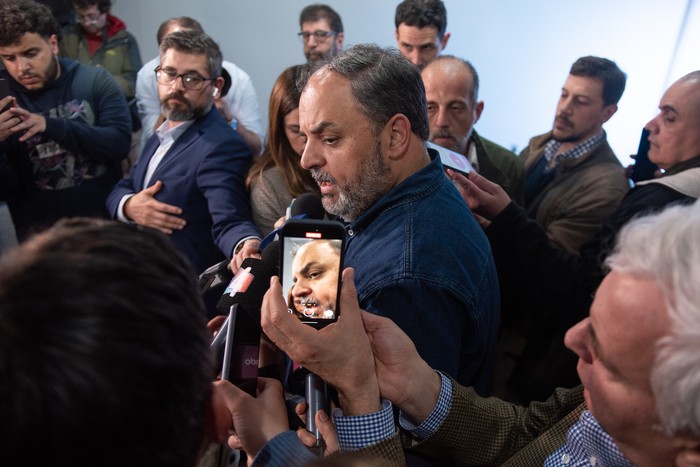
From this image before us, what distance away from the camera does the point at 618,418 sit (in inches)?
33.0

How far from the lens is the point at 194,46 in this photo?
254 centimetres

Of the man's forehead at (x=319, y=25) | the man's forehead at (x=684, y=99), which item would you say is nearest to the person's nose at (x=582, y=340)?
the man's forehead at (x=684, y=99)

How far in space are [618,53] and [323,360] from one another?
4.00 meters

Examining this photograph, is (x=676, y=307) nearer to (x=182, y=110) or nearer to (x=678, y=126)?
(x=678, y=126)

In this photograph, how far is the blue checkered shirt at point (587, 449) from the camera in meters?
0.95

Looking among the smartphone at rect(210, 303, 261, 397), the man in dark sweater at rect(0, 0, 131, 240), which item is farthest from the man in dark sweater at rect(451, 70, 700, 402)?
the man in dark sweater at rect(0, 0, 131, 240)

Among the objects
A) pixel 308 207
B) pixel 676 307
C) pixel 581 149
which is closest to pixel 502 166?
pixel 581 149

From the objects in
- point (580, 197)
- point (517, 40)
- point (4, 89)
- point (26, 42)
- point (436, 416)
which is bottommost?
point (436, 416)

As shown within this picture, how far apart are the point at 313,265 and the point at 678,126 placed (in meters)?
1.79

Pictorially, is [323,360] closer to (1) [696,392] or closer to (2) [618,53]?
(1) [696,392]

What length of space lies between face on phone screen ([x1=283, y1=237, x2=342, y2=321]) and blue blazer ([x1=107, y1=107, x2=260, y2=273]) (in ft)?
3.95

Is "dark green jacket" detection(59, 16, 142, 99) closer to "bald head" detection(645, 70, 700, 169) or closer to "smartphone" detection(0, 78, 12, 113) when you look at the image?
"smartphone" detection(0, 78, 12, 113)

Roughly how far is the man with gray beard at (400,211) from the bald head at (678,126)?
1183 mm

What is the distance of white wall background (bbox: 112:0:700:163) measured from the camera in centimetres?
387
